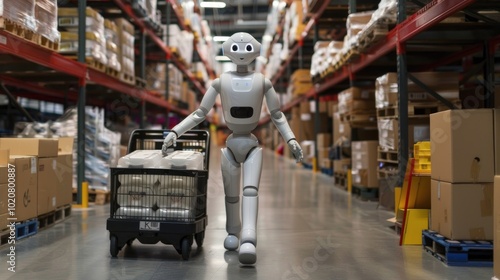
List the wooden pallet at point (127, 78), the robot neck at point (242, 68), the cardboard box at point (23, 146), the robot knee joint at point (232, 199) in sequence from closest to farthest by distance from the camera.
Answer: the robot neck at point (242, 68) → the robot knee joint at point (232, 199) → the cardboard box at point (23, 146) → the wooden pallet at point (127, 78)

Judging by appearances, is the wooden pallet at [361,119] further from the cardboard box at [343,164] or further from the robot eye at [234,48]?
the robot eye at [234,48]

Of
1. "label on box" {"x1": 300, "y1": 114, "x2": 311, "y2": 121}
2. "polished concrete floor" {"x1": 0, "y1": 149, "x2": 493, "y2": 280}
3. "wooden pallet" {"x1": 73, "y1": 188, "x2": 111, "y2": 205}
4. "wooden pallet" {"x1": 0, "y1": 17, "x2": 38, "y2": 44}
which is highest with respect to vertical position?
"wooden pallet" {"x1": 0, "y1": 17, "x2": 38, "y2": 44}

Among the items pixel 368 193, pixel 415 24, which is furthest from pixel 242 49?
pixel 368 193

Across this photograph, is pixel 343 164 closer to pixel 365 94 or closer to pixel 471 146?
pixel 365 94

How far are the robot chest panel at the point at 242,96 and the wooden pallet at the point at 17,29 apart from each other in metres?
2.41

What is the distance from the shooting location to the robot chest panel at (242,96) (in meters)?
4.43

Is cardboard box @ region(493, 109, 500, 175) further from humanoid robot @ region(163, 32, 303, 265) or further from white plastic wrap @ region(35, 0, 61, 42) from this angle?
white plastic wrap @ region(35, 0, 61, 42)

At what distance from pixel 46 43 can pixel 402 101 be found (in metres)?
4.43

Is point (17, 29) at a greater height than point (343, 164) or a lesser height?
greater

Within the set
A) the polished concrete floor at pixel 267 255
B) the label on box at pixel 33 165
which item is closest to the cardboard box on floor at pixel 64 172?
the polished concrete floor at pixel 267 255

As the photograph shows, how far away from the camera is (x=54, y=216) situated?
6.21 meters

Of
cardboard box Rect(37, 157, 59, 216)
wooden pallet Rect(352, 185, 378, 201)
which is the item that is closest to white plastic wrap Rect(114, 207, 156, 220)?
cardboard box Rect(37, 157, 59, 216)

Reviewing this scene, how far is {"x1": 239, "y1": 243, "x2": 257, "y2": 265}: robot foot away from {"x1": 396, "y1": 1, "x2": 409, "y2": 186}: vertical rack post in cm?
295

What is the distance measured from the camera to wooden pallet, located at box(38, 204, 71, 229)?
5.88 metres
